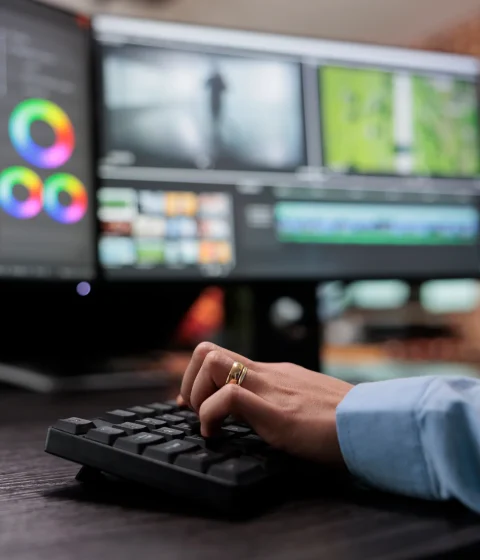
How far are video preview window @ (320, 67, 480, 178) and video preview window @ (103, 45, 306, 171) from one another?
62 millimetres

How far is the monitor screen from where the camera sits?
788 millimetres

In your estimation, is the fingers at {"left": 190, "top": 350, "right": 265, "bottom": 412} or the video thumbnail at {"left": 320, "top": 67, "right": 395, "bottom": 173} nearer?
the fingers at {"left": 190, "top": 350, "right": 265, "bottom": 412}

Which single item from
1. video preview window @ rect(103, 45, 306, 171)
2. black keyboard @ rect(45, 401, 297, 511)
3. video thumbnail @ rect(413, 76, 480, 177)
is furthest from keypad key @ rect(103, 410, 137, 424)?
video thumbnail @ rect(413, 76, 480, 177)

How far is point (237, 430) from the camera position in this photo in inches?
15.6

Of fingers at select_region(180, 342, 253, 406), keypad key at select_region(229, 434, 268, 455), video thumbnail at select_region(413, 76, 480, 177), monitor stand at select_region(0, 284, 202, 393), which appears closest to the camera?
keypad key at select_region(229, 434, 268, 455)

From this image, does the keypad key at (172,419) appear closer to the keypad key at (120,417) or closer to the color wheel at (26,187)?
the keypad key at (120,417)

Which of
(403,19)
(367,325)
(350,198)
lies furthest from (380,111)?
(403,19)

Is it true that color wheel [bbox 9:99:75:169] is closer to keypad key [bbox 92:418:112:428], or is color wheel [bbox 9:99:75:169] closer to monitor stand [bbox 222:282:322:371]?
monitor stand [bbox 222:282:322:371]

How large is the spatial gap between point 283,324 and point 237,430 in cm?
61

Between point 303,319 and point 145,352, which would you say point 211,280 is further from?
point 145,352

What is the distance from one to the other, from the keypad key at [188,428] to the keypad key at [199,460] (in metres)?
0.05

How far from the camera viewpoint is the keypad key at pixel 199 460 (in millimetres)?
312

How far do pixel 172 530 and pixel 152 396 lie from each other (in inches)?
18.7

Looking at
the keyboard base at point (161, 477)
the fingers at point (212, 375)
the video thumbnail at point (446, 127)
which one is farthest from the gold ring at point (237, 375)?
the video thumbnail at point (446, 127)
